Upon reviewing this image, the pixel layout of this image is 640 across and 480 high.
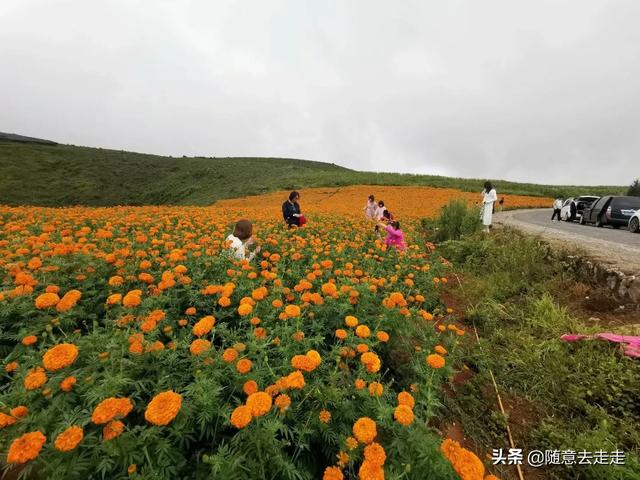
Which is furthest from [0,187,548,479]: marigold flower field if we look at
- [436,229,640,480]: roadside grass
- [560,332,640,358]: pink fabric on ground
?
[560,332,640,358]: pink fabric on ground

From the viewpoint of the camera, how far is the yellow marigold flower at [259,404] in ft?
4.39

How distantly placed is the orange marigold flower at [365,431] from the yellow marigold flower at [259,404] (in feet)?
1.39

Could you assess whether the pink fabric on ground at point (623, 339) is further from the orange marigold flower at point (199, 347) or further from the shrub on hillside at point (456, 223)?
the shrub on hillside at point (456, 223)

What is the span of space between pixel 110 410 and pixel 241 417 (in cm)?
53

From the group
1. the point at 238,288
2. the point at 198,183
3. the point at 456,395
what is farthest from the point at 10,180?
the point at 456,395

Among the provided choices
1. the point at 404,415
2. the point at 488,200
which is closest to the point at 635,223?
the point at 488,200

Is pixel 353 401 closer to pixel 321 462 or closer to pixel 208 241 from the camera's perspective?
pixel 321 462

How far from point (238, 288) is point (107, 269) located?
4.91 ft

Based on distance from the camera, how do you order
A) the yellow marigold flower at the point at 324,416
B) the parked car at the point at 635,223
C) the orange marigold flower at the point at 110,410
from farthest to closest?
1. the parked car at the point at 635,223
2. the yellow marigold flower at the point at 324,416
3. the orange marigold flower at the point at 110,410

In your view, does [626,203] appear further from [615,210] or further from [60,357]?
[60,357]

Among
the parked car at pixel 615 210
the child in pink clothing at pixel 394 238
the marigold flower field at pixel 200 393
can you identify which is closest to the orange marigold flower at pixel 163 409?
the marigold flower field at pixel 200 393

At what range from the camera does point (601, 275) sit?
4824 mm

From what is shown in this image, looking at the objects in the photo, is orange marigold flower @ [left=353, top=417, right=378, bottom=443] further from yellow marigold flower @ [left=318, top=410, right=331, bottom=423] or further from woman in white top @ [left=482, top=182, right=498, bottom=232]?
woman in white top @ [left=482, top=182, right=498, bottom=232]

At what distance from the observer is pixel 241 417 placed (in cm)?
131
